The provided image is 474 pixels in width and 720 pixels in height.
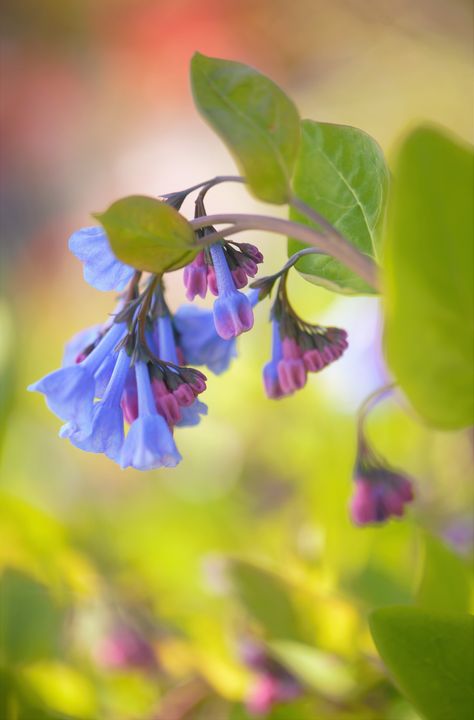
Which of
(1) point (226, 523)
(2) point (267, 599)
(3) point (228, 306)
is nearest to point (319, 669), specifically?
(2) point (267, 599)

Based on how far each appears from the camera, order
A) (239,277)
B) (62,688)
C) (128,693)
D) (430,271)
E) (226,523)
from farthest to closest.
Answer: (226,523)
(128,693)
(62,688)
(239,277)
(430,271)

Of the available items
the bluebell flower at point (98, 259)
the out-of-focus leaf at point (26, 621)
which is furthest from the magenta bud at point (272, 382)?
the out-of-focus leaf at point (26, 621)

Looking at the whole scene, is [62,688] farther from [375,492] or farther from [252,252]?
[252,252]

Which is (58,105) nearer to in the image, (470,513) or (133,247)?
(470,513)

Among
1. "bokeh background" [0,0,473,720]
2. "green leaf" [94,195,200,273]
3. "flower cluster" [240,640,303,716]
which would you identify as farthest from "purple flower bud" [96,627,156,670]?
"green leaf" [94,195,200,273]

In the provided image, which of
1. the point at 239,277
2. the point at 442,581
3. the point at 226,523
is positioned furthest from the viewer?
the point at 226,523

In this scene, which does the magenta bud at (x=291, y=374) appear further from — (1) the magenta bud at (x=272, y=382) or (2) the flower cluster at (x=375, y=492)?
(2) the flower cluster at (x=375, y=492)

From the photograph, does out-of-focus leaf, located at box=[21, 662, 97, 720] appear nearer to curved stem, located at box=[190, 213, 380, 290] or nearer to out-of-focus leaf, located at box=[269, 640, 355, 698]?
out-of-focus leaf, located at box=[269, 640, 355, 698]

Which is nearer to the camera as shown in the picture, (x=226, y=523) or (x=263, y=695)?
(x=263, y=695)
